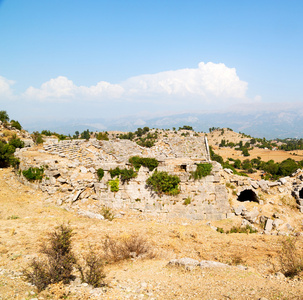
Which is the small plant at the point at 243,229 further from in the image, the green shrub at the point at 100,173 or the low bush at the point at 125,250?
the green shrub at the point at 100,173

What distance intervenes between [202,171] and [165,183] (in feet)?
8.09

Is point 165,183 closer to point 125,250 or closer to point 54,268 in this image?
point 125,250

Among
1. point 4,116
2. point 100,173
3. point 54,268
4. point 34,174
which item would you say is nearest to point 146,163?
point 100,173

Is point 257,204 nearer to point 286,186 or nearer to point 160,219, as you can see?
point 286,186

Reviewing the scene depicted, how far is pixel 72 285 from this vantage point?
508 cm

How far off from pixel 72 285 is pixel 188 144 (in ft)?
70.7

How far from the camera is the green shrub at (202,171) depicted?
13.1 metres

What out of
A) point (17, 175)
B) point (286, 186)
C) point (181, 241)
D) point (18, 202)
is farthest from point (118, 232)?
point (286, 186)

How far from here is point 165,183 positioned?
1318 cm

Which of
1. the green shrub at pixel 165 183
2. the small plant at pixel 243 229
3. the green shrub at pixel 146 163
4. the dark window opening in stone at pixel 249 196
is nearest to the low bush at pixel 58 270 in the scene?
the green shrub at pixel 165 183

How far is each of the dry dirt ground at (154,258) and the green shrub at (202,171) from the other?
2.86m

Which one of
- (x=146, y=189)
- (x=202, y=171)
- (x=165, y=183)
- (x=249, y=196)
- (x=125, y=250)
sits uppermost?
(x=202, y=171)

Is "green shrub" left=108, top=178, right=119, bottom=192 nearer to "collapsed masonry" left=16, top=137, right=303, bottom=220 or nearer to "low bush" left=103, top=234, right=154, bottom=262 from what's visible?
"collapsed masonry" left=16, top=137, right=303, bottom=220

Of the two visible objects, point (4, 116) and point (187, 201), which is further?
point (4, 116)
